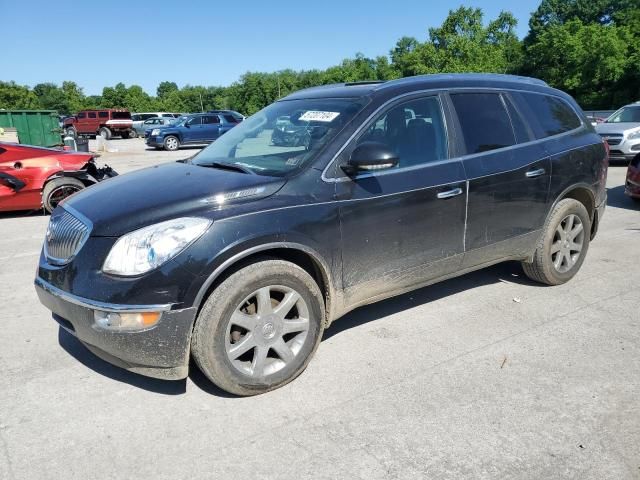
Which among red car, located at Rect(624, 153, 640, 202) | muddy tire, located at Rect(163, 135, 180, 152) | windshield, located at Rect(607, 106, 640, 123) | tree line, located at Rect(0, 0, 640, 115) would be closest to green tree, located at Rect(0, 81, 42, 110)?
tree line, located at Rect(0, 0, 640, 115)

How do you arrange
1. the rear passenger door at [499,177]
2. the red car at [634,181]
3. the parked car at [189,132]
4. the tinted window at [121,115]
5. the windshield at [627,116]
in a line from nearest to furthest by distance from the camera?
the rear passenger door at [499,177] → the red car at [634,181] → the windshield at [627,116] → the parked car at [189,132] → the tinted window at [121,115]

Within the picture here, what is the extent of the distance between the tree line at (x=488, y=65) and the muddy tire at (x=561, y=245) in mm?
17519

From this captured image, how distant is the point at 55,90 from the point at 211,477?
94.9 m

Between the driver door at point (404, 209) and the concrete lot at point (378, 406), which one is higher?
the driver door at point (404, 209)

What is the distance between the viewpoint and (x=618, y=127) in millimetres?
13906

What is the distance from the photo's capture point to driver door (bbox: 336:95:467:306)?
3352 millimetres

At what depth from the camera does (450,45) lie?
46656mm

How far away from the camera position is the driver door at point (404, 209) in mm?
3352

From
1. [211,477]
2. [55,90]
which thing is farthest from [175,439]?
[55,90]

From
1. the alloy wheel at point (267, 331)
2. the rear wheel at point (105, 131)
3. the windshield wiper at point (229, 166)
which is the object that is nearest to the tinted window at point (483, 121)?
the windshield wiper at point (229, 166)

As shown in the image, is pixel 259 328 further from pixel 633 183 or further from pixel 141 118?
pixel 141 118

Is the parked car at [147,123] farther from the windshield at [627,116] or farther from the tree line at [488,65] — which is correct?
the windshield at [627,116]

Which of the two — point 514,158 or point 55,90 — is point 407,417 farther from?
point 55,90

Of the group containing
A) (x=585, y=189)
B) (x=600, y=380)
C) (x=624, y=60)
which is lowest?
(x=600, y=380)
